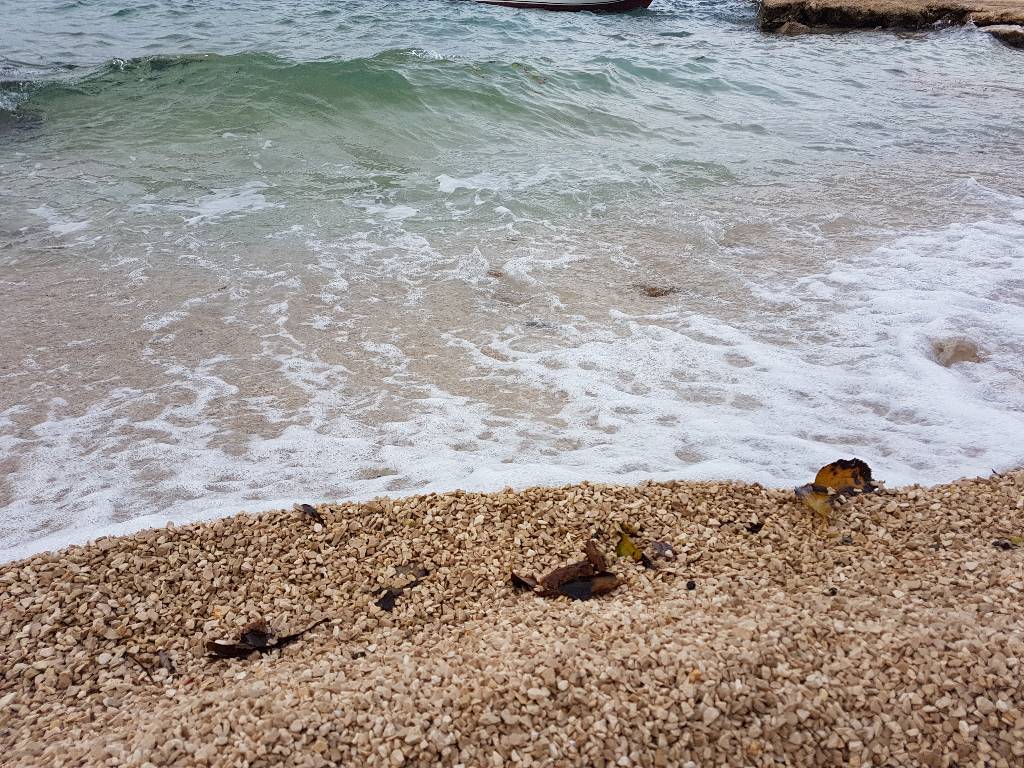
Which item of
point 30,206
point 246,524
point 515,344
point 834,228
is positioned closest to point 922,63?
point 834,228

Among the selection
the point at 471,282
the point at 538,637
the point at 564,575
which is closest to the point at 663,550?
the point at 564,575

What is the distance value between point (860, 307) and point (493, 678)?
3776mm

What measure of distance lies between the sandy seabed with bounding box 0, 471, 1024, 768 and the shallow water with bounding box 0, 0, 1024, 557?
40 centimetres

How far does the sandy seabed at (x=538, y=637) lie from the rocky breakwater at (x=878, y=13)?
16.8 m

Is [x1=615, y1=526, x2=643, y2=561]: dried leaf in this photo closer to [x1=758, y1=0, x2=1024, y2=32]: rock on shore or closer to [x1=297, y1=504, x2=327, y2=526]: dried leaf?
[x1=297, y1=504, x2=327, y2=526]: dried leaf

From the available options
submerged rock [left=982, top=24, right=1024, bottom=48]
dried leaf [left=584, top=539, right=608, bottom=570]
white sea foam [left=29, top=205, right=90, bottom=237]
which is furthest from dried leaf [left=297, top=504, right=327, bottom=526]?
submerged rock [left=982, top=24, right=1024, bottom=48]

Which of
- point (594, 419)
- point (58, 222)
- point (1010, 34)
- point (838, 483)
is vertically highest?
point (1010, 34)

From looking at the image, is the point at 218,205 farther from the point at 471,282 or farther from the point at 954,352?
the point at 954,352

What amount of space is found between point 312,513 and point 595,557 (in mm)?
1068

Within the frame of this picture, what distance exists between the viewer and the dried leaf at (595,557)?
8.32ft

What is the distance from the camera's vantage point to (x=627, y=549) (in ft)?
8.66

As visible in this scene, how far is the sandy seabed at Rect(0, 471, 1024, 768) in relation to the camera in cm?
182

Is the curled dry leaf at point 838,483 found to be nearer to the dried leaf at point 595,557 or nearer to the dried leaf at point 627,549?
the dried leaf at point 627,549

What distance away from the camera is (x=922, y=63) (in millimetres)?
13773
